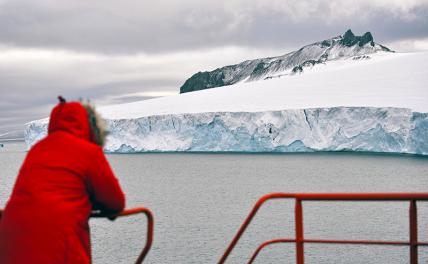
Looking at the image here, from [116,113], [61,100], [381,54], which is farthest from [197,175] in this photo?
[381,54]

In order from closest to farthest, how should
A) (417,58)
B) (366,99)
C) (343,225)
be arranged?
(343,225) → (366,99) → (417,58)

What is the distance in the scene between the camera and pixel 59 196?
1469 mm

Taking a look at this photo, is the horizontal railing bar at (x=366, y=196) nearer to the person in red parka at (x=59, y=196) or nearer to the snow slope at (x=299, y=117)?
the person in red parka at (x=59, y=196)

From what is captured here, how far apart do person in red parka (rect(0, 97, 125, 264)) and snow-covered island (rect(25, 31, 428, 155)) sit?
81.9 ft

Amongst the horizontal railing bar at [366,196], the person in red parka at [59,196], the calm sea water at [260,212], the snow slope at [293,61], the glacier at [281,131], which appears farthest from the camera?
the snow slope at [293,61]

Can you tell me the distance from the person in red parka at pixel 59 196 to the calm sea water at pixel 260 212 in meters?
8.51

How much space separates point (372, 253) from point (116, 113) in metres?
29.3

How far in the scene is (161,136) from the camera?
32.6 metres

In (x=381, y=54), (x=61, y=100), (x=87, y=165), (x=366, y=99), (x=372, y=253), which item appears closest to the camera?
(x=87, y=165)

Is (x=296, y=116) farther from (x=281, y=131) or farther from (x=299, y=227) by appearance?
(x=299, y=227)

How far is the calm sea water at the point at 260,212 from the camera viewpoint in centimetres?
1047

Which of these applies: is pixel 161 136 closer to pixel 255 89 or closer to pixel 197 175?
pixel 197 175

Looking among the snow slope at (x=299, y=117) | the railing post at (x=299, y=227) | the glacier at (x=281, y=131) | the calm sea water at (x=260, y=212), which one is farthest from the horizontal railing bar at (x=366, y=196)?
the snow slope at (x=299, y=117)

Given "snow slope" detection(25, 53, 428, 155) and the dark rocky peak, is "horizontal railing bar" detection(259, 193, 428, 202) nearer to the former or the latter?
"snow slope" detection(25, 53, 428, 155)
